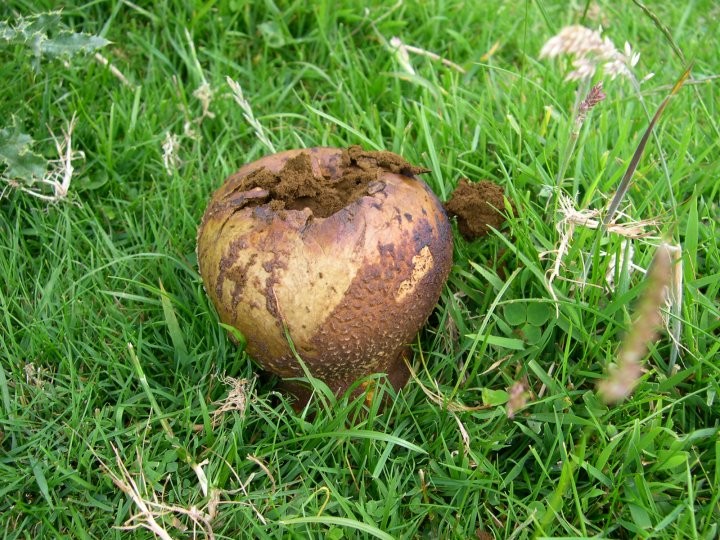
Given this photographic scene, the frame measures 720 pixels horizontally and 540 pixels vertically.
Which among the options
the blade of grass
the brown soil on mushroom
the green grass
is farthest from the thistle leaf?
the blade of grass

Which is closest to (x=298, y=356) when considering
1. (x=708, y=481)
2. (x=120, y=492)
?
(x=120, y=492)

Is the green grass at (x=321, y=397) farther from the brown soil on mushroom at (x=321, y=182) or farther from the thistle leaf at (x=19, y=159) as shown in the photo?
the brown soil on mushroom at (x=321, y=182)

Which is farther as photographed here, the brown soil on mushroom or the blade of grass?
the brown soil on mushroom

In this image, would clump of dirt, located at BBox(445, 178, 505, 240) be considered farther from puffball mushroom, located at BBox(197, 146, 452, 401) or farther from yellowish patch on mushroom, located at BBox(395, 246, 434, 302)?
yellowish patch on mushroom, located at BBox(395, 246, 434, 302)

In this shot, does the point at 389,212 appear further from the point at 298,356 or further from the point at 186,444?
the point at 186,444

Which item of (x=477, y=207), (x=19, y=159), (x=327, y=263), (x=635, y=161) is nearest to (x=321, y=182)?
(x=327, y=263)

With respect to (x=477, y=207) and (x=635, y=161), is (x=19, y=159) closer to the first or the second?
(x=477, y=207)
